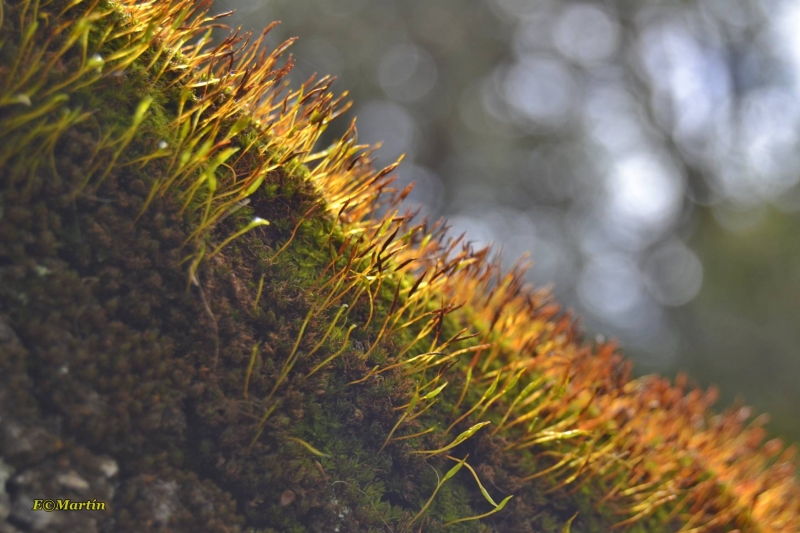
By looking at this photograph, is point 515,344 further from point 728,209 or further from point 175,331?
point 728,209

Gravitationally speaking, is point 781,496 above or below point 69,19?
above

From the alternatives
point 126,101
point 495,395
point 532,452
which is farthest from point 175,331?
point 532,452

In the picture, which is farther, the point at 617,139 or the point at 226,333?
the point at 617,139

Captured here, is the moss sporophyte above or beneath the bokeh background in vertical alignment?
beneath

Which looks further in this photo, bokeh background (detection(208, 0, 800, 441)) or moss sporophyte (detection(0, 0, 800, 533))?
bokeh background (detection(208, 0, 800, 441))

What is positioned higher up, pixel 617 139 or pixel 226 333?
pixel 617 139
